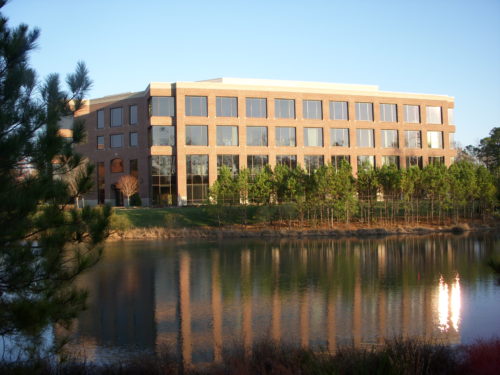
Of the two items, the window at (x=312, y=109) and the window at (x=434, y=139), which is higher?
the window at (x=312, y=109)

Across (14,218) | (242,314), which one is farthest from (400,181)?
(14,218)

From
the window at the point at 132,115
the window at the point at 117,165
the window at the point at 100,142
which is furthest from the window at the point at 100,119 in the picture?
the window at the point at 117,165

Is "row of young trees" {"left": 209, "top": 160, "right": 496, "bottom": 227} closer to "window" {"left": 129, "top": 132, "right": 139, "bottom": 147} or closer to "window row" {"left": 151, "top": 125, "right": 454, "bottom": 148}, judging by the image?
"window row" {"left": 151, "top": 125, "right": 454, "bottom": 148}

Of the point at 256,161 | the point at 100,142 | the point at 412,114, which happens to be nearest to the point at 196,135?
the point at 256,161

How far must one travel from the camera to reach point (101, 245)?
888 cm

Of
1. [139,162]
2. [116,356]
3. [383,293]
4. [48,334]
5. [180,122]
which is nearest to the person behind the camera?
[116,356]

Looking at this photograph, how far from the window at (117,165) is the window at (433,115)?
1583 inches

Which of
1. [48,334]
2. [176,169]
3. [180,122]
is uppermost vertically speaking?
[180,122]

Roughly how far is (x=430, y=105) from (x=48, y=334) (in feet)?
207

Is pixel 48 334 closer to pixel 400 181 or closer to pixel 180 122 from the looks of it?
pixel 400 181

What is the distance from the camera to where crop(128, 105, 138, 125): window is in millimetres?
61375

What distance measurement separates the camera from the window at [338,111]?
62.4 m

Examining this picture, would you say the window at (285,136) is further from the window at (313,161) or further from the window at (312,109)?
the window at (312,109)

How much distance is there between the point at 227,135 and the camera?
58.1 m
